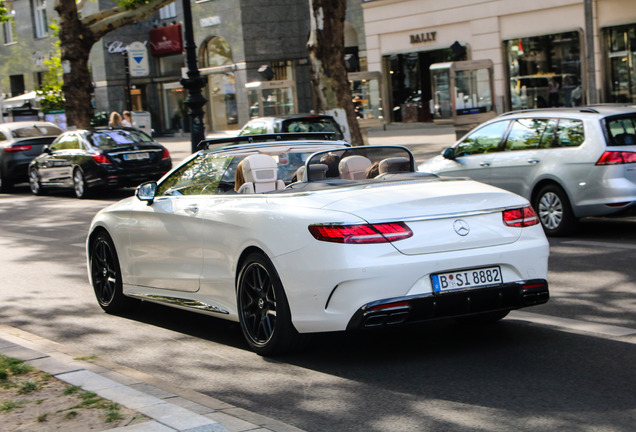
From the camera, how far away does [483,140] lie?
42.8 ft

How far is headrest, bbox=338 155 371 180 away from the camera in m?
7.15

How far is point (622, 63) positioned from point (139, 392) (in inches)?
1026

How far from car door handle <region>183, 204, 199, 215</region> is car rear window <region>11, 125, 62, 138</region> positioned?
1937 cm

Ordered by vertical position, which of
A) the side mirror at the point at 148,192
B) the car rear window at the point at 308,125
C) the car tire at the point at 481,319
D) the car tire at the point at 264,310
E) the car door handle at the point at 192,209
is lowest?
the car tire at the point at 481,319

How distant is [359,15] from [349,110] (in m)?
17.2

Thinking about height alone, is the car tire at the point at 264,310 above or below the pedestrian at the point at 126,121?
below

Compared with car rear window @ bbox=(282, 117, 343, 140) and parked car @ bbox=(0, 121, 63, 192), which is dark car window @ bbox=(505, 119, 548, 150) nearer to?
car rear window @ bbox=(282, 117, 343, 140)

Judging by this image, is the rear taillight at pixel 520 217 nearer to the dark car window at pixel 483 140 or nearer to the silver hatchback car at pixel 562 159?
the silver hatchback car at pixel 562 159

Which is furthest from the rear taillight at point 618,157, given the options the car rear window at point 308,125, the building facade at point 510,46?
the building facade at point 510,46

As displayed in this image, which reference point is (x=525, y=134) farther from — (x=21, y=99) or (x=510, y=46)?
(x=21, y=99)

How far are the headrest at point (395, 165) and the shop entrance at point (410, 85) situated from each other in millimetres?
28792

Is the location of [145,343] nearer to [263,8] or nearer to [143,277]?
[143,277]

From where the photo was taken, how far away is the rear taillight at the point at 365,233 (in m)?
5.75

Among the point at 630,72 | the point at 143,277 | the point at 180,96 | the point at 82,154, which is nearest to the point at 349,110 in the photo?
the point at 82,154
